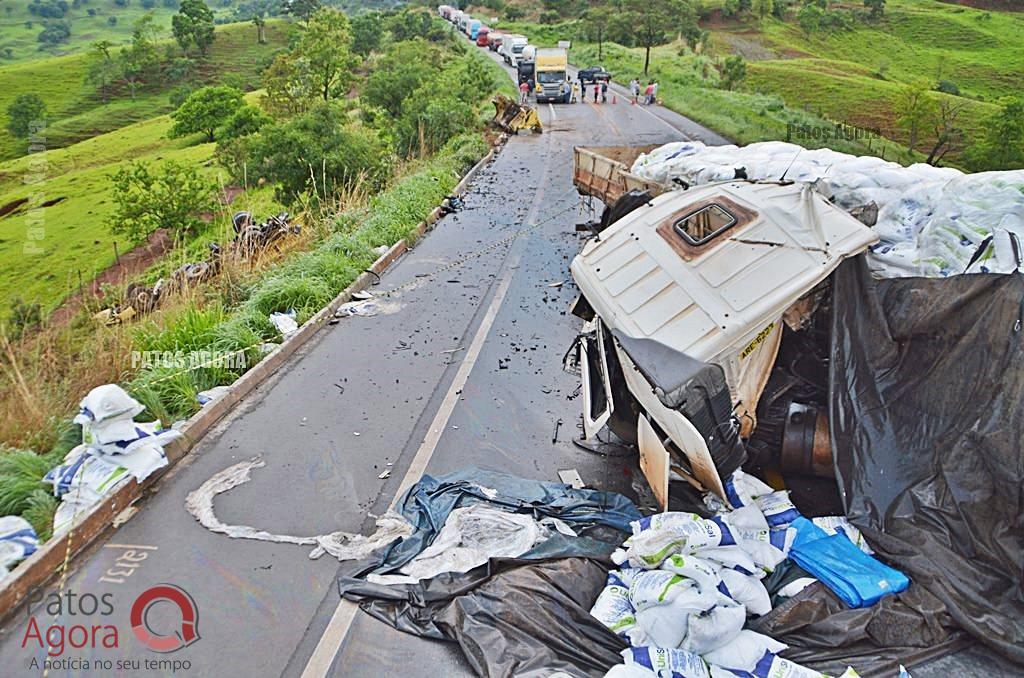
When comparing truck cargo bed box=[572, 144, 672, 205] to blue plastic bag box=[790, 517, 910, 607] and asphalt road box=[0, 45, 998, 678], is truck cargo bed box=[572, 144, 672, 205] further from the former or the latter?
blue plastic bag box=[790, 517, 910, 607]

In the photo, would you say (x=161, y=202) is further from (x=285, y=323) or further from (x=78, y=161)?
(x=78, y=161)

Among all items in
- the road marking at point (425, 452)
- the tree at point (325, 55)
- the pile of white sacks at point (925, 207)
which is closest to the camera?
the road marking at point (425, 452)

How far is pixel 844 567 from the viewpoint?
4.16 m

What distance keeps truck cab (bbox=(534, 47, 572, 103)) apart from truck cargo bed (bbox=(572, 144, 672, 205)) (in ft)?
82.8

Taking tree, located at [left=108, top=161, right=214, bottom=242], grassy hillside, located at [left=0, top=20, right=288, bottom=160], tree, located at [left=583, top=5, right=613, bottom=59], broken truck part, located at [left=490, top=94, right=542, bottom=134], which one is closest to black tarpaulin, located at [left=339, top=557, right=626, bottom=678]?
broken truck part, located at [left=490, top=94, right=542, bottom=134]

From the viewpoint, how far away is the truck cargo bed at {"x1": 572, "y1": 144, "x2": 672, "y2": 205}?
9750 millimetres

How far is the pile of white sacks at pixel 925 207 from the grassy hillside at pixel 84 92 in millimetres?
79301

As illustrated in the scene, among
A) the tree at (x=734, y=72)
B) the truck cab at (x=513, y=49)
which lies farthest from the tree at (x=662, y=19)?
the truck cab at (x=513, y=49)

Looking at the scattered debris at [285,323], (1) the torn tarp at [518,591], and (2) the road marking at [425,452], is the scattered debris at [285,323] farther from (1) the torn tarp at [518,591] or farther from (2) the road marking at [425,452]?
(1) the torn tarp at [518,591]

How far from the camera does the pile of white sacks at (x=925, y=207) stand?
198 inches

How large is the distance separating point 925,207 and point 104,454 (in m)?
7.31

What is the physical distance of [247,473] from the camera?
18.8 feet

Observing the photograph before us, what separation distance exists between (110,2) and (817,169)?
203m

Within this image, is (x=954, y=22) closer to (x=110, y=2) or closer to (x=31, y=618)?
(x=31, y=618)
